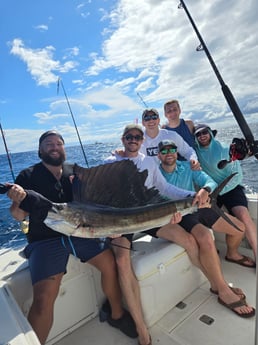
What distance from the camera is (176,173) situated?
2.17 meters

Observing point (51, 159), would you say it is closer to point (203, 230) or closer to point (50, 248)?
point (50, 248)

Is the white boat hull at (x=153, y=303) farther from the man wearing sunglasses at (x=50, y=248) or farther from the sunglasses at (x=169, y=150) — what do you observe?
the sunglasses at (x=169, y=150)

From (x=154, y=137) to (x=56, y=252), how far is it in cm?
144

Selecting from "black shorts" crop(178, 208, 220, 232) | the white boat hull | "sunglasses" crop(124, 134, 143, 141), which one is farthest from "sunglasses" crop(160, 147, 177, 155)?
the white boat hull

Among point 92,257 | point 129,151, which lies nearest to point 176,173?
point 129,151

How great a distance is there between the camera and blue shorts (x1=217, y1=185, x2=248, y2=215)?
2396 mm

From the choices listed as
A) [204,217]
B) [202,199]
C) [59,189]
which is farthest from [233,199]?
[59,189]

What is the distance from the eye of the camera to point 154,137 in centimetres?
261

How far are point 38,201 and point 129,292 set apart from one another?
0.80m

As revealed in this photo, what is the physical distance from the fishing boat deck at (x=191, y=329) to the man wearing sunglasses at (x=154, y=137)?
1229 mm

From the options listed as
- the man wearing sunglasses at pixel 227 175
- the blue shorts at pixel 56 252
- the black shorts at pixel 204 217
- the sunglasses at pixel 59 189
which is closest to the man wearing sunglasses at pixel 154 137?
the man wearing sunglasses at pixel 227 175

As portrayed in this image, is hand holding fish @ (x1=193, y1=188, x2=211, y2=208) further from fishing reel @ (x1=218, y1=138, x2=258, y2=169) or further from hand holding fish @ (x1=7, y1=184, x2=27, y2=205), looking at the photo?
hand holding fish @ (x1=7, y1=184, x2=27, y2=205)

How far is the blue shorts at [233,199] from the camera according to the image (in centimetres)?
240

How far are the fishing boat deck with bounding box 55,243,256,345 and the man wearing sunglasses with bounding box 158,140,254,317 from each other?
0.28ft
